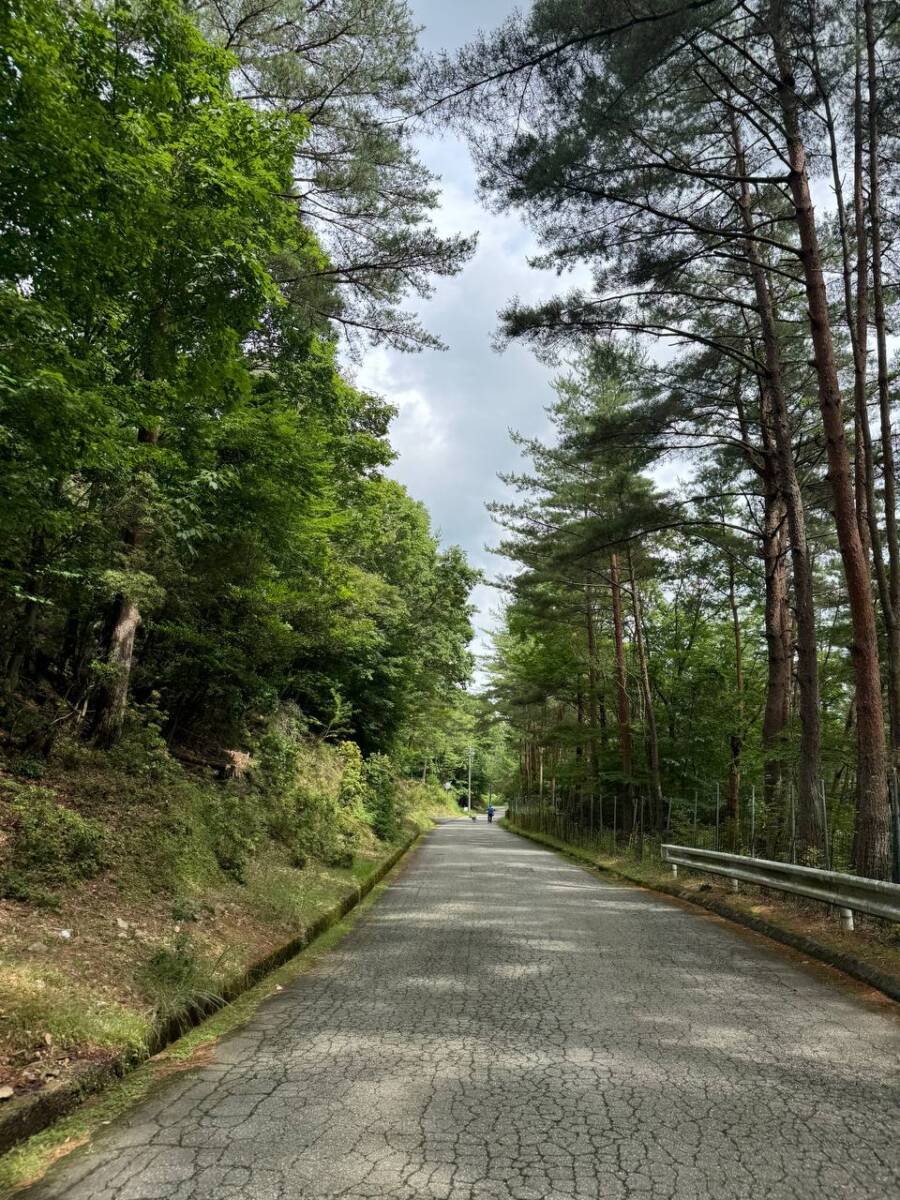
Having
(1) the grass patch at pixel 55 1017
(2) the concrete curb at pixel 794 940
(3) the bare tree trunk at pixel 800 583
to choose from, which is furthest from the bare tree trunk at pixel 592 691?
(1) the grass patch at pixel 55 1017

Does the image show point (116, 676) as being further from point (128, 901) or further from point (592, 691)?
point (592, 691)

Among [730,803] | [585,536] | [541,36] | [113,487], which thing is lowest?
[730,803]

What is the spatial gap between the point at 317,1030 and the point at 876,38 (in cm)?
1153

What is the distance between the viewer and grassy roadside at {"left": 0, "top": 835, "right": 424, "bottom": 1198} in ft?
8.96

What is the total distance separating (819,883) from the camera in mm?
7492

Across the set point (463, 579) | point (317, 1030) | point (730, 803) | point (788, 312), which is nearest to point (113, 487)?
point (317, 1030)

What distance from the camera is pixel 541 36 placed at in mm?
7020

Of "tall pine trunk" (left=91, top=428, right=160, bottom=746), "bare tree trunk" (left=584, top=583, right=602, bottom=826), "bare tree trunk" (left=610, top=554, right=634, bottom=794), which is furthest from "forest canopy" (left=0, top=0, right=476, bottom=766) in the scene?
"bare tree trunk" (left=584, top=583, right=602, bottom=826)

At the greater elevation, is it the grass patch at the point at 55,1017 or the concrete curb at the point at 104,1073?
the grass patch at the point at 55,1017

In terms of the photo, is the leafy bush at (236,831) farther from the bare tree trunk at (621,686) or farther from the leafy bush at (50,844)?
the bare tree trunk at (621,686)

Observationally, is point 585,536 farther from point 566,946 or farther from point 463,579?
point 463,579

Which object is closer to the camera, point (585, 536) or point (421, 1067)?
point (421, 1067)

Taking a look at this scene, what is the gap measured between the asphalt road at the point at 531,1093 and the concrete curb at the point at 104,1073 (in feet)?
0.98

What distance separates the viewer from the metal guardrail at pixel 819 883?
6137 mm
